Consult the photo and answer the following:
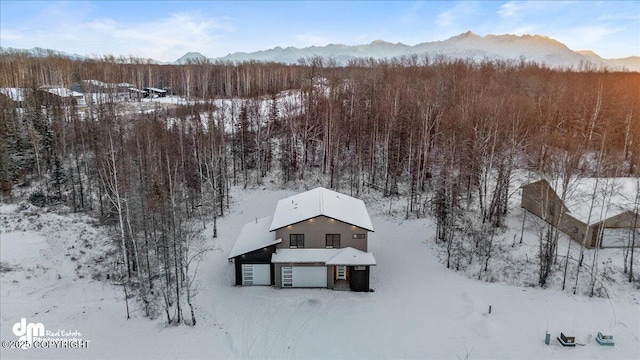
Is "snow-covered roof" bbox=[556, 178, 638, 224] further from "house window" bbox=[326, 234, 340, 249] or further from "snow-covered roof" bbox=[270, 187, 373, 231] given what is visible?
"house window" bbox=[326, 234, 340, 249]

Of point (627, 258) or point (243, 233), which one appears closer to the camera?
point (627, 258)

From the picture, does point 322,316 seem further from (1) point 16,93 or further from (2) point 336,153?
(1) point 16,93

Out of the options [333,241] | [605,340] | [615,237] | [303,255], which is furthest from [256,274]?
[615,237]

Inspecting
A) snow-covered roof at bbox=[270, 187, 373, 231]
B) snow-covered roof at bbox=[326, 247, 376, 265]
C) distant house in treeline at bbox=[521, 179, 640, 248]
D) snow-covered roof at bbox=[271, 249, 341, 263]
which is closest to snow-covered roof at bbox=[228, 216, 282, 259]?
snow-covered roof at bbox=[271, 249, 341, 263]

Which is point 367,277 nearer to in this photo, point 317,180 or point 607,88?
point 317,180

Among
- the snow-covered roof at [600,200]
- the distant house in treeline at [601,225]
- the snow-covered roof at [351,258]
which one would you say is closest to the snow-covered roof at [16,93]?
the snow-covered roof at [351,258]

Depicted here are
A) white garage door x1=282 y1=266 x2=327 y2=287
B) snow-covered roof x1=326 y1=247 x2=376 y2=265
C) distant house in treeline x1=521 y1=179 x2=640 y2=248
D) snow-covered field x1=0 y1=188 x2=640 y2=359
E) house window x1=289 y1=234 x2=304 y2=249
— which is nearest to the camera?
snow-covered field x1=0 y1=188 x2=640 y2=359

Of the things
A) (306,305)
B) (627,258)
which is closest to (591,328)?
(627,258)
